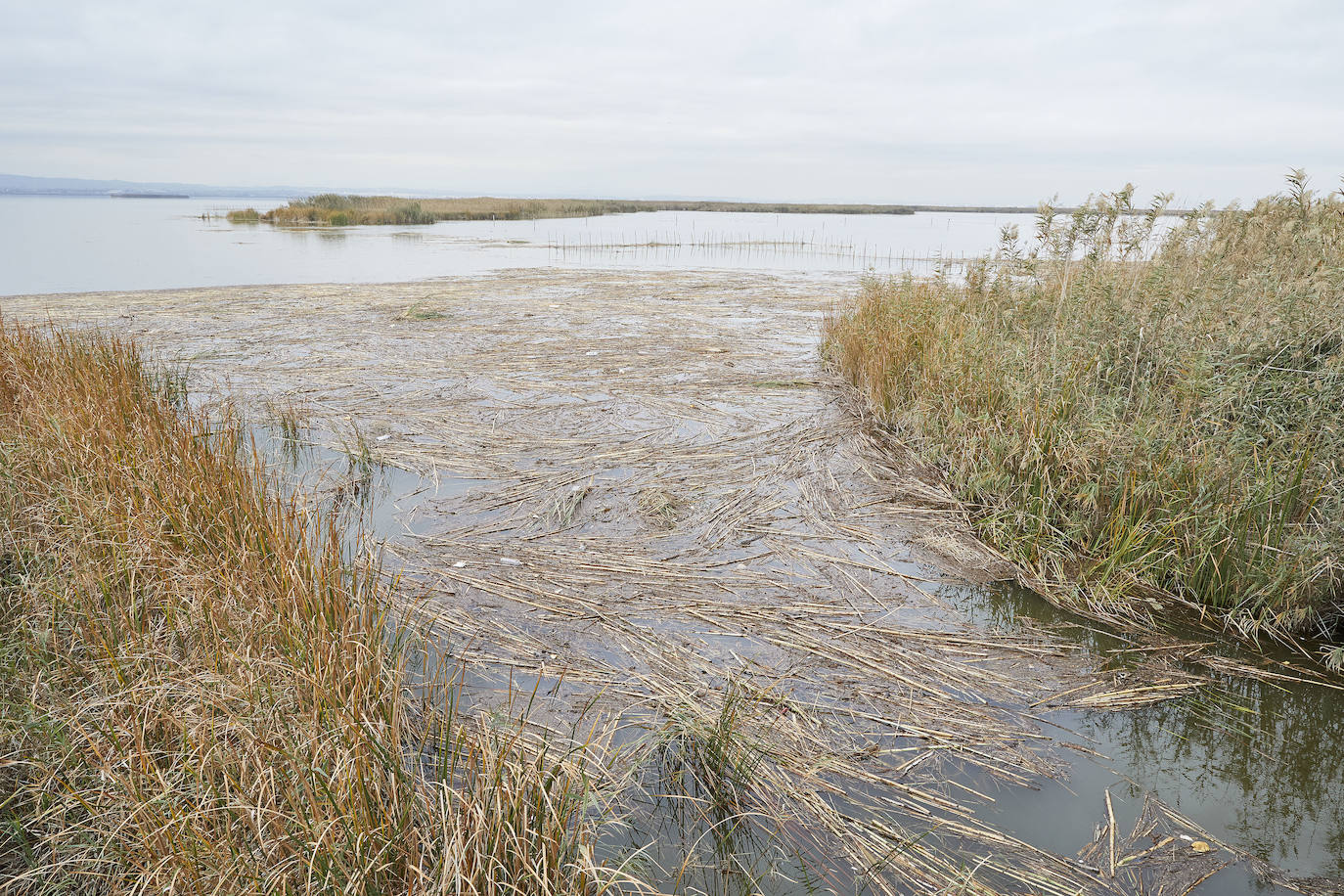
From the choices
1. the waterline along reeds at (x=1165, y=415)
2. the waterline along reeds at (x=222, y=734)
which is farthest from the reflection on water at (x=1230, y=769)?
the waterline along reeds at (x=222, y=734)

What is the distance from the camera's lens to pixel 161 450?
3670 mm

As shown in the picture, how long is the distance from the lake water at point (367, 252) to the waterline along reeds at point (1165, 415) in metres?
8.28

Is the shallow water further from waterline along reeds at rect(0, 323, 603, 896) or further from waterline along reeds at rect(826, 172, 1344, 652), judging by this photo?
waterline along reeds at rect(826, 172, 1344, 652)

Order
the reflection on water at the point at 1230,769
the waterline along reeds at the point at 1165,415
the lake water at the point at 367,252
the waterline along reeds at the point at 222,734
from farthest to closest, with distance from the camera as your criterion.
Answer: the lake water at the point at 367,252, the waterline along reeds at the point at 1165,415, the reflection on water at the point at 1230,769, the waterline along reeds at the point at 222,734

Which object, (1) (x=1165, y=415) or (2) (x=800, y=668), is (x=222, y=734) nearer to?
(2) (x=800, y=668)

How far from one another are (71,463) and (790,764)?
3925mm

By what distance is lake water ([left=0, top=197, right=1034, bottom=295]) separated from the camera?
18422 mm

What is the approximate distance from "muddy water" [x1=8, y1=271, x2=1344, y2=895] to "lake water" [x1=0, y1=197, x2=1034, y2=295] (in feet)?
32.2

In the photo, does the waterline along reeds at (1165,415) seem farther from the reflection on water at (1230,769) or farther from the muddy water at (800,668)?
the reflection on water at (1230,769)

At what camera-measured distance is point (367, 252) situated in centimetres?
2516

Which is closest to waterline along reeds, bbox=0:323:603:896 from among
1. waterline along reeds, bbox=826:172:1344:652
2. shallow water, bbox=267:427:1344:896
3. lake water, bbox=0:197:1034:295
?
shallow water, bbox=267:427:1344:896

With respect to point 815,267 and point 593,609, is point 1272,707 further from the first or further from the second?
point 815,267

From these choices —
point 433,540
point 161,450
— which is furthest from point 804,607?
point 161,450

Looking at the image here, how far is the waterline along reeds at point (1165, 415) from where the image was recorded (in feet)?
12.0
